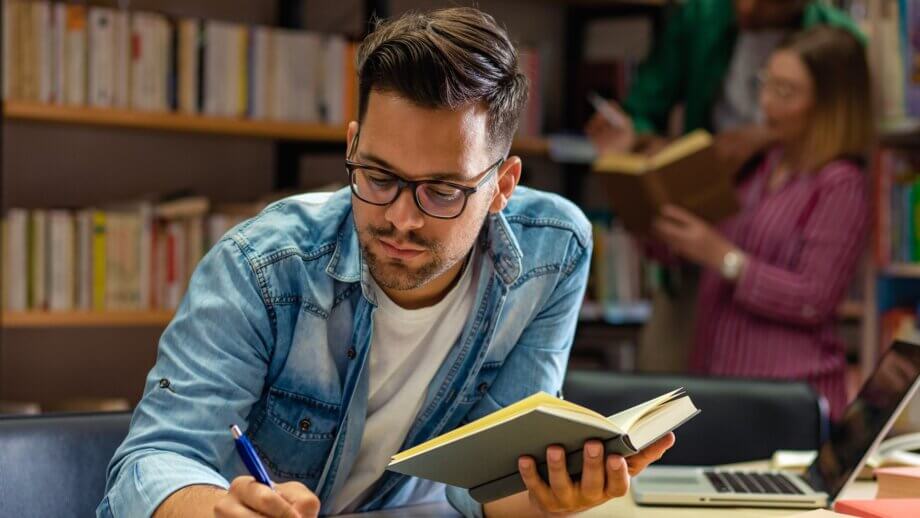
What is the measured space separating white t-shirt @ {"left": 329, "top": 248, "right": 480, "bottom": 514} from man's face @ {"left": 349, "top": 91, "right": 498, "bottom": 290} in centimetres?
12

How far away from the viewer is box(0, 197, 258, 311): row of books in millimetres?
2572

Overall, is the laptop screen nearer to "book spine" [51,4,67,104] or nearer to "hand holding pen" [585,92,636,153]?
"hand holding pen" [585,92,636,153]

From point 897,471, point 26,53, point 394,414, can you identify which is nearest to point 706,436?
point 897,471

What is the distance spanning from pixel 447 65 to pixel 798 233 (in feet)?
5.12

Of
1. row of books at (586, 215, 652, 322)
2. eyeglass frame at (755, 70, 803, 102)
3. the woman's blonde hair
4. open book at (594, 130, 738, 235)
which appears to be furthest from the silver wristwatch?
row of books at (586, 215, 652, 322)

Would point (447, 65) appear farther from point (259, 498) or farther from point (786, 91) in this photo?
point (786, 91)

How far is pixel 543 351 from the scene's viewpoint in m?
1.50

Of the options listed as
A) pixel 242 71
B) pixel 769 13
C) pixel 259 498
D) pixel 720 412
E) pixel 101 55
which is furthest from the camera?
pixel 769 13

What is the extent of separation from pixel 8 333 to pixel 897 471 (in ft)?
7.13

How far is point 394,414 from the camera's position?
145 centimetres

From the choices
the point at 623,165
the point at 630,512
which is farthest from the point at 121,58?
the point at 630,512

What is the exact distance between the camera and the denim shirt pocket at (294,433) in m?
1.37

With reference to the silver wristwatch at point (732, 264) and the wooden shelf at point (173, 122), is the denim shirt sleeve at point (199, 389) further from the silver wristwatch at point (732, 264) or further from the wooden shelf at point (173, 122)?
the silver wristwatch at point (732, 264)

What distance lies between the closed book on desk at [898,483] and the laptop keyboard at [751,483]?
0.10 metres
